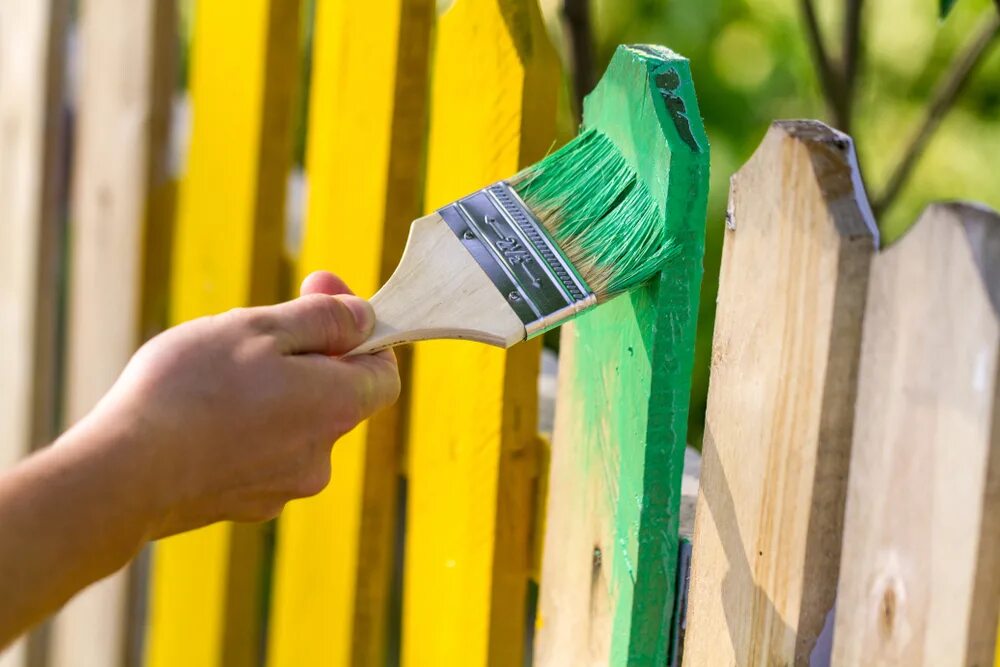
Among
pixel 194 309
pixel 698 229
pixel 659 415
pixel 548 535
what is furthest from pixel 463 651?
pixel 194 309

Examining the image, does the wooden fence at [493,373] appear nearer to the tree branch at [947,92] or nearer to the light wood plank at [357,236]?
the light wood plank at [357,236]

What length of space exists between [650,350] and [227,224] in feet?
3.42

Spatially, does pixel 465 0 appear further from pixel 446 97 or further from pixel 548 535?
pixel 548 535

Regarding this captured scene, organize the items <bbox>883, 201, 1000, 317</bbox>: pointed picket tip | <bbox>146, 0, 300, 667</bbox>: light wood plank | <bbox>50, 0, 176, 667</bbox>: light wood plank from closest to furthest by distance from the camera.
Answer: <bbox>883, 201, 1000, 317</bbox>: pointed picket tip
<bbox>146, 0, 300, 667</bbox>: light wood plank
<bbox>50, 0, 176, 667</bbox>: light wood plank

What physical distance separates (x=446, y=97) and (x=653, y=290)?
1.61 ft

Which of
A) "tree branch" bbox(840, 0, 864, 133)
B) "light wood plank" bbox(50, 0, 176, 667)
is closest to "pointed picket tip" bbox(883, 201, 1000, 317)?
"tree branch" bbox(840, 0, 864, 133)

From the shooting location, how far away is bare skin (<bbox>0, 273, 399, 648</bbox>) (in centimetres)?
100

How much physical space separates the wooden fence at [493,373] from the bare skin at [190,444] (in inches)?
2.2

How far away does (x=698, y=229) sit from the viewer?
100cm

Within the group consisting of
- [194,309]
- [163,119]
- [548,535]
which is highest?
[163,119]

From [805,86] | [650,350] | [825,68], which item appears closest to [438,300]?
[650,350]

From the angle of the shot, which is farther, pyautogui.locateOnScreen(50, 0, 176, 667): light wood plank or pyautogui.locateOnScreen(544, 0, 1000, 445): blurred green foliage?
pyautogui.locateOnScreen(544, 0, 1000, 445): blurred green foliage

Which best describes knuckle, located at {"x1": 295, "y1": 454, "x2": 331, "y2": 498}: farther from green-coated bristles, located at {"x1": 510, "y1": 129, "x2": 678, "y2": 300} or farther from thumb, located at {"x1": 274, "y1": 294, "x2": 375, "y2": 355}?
green-coated bristles, located at {"x1": 510, "y1": 129, "x2": 678, "y2": 300}

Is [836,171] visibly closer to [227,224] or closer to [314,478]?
[314,478]
